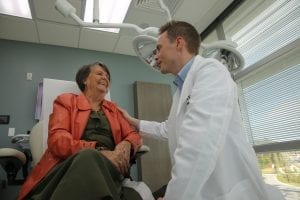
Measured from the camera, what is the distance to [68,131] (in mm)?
1307

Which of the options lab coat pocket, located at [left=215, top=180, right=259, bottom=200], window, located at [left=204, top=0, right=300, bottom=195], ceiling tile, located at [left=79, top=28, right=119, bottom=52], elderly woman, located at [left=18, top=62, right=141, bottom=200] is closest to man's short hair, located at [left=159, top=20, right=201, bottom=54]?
elderly woman, located at [left=18, top=62, right=141, bottom=200]

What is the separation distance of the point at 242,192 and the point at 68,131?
924mm

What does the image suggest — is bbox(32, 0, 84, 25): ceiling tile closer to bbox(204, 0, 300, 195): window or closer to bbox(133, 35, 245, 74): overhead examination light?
bbox(133, 35, 245, 74): overhead examination light

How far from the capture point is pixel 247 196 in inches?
32.8

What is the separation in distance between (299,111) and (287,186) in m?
0.68

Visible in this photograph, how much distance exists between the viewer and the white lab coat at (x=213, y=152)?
2.56 ft

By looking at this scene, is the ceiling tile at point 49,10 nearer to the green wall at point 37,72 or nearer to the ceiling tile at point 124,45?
the green wall at point 37,72

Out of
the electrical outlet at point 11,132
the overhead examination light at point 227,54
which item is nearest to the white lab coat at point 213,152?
the overhead examination light at point 227,54

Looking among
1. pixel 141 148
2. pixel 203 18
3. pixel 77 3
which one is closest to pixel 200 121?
pixel 141 148

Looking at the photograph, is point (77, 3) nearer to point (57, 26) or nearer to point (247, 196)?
point (57, 26)

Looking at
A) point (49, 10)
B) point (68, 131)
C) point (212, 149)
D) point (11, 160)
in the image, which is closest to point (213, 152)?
point (212, 149)

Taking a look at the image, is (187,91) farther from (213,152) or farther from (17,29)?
(17,29)

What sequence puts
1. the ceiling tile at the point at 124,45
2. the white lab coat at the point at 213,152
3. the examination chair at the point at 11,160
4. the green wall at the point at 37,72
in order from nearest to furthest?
1. the white lab coat at the point at 213,152
2. the examination chair at the point at 11,160
3. the green wall at the point at 37,72
4. the ceiling tile at the point at 124,45

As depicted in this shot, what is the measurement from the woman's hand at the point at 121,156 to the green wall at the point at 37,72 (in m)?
1.83
